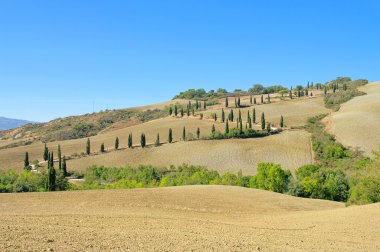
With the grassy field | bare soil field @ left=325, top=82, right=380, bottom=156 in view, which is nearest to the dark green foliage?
the grassy field

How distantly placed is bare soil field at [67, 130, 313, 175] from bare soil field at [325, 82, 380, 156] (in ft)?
35.6

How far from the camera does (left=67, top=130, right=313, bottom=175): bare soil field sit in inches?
3984

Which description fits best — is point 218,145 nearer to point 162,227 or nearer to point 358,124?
point 358,124

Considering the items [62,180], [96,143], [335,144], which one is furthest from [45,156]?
[335,144]

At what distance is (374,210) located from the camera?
35.1 metres

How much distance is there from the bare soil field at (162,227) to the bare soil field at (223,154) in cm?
5588

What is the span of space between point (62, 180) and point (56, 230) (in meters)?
48.6

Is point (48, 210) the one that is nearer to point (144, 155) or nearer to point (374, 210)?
point (374, 210)

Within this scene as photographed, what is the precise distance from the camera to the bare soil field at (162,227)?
19.5 metres

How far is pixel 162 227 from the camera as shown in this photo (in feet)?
84.1

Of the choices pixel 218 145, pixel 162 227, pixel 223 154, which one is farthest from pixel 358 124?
pixel 162 227

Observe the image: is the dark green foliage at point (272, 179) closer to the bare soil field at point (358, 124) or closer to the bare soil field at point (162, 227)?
the bare soil field at point (358, 124)

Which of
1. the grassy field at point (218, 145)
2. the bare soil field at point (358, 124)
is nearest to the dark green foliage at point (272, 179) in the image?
the grassy field at point (218, 145)

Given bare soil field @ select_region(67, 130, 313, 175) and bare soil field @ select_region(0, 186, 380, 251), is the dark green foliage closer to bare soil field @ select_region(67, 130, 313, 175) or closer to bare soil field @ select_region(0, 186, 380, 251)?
bare soil field @ select_region(67, 130, 313, 175)
